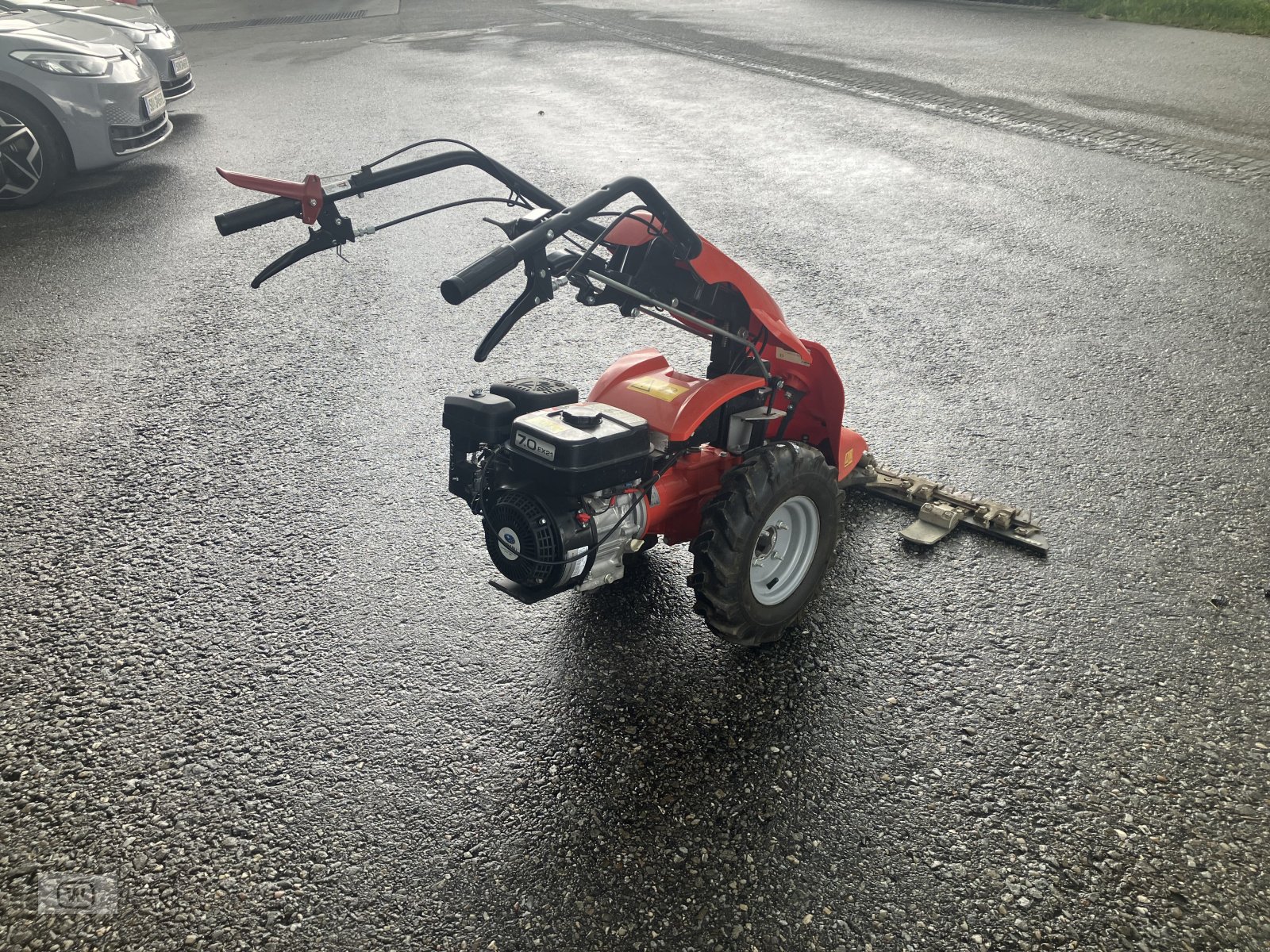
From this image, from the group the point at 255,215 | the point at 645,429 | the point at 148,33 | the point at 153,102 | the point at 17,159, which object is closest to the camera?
the point at 255,215

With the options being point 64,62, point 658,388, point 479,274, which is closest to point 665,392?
point 658,388

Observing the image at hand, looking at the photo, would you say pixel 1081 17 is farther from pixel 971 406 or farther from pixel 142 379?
pixel 142 379

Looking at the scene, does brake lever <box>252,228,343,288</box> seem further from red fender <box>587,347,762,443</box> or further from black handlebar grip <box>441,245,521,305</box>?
red fender <box>587,347,762,443</box>

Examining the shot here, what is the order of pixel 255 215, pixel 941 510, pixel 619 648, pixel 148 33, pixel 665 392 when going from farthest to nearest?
pixel 148 33 → pixel 941 510 → pixel 619 648 → pixel 665 392 → pixel 255 215

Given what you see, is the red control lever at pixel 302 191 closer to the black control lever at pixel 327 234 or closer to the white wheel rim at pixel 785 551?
the black control lever at pixel 327 234

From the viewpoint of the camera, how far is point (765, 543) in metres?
3.41

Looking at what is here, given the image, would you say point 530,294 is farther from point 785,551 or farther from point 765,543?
point 785,551

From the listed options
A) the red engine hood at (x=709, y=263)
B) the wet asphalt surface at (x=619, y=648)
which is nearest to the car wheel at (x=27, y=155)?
the wet asphalt surface at (x=619, y=648)

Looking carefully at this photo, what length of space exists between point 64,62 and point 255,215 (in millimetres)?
7112

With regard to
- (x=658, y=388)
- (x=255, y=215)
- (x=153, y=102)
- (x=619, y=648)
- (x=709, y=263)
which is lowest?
(x=619, y=648)

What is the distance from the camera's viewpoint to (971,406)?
16.6 ft

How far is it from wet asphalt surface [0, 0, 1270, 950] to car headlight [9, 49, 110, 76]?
2139 millimetres

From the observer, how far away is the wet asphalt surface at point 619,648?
2.62 meters

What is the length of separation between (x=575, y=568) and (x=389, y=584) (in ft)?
3.53
